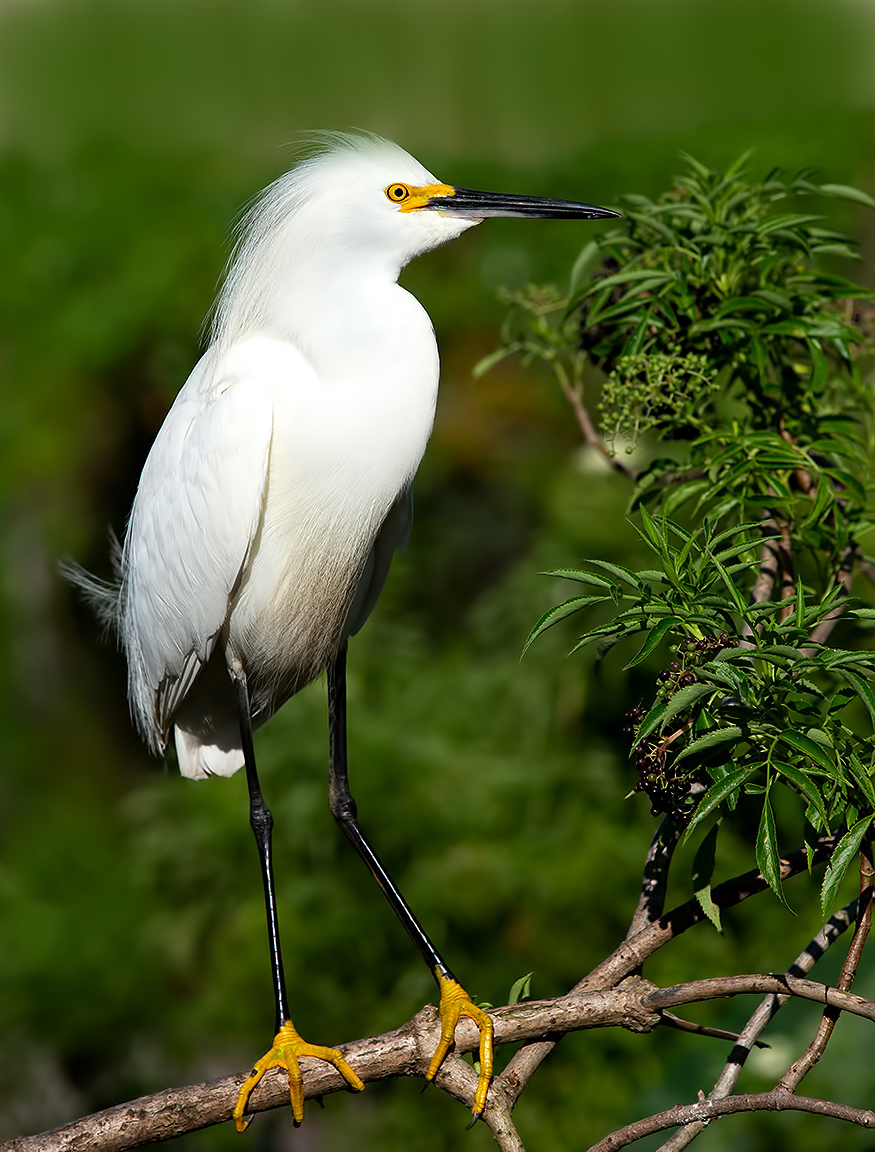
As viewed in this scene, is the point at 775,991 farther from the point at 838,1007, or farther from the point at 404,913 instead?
the point at 404,913

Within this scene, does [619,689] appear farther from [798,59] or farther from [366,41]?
[366,41]

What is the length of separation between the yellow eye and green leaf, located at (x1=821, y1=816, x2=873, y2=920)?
104 cm

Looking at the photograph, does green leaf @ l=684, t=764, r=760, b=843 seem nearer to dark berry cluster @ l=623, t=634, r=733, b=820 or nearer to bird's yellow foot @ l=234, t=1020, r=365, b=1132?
dark berry cluster @ l=623, t=634, r=733, b=820

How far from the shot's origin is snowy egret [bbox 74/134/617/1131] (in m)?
1.67

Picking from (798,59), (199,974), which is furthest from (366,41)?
(199,974)

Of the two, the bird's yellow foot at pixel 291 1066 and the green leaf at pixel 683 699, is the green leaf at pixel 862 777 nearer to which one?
the green leaf at pixel 683 699

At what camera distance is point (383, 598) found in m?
3.15

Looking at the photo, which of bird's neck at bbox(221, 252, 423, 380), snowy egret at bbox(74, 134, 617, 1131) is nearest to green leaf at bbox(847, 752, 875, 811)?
snowy egret at bbox(74, 134, 617, 1131)

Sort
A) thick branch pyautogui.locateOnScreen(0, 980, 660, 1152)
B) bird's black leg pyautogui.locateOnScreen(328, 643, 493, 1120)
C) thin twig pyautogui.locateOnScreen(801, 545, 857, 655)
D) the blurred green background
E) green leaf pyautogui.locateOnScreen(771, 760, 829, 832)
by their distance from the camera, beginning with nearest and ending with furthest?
green leaf pyautogui.locateOnScreen(771, 760, 829, 832)
thick branch pyautogui.locateOnScreen(0, 980, 660, 1152)
bird's black leg pyautogui.locateOnScreen(328, 643, 493, 1120)
thin twig pyautogui.locateOnScreen(801, 545, 857, 655)
the blurred green background

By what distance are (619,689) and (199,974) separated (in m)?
1.50

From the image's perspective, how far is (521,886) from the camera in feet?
9.02

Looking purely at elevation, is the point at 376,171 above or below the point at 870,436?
above

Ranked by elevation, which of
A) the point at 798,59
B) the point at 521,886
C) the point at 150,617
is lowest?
the point at 521,886

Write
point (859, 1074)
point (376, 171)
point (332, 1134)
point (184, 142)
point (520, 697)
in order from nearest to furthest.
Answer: point (376, 171) < point (859, 1074) < point (520, 697) < point (332, 1134) < point (184, 142)
